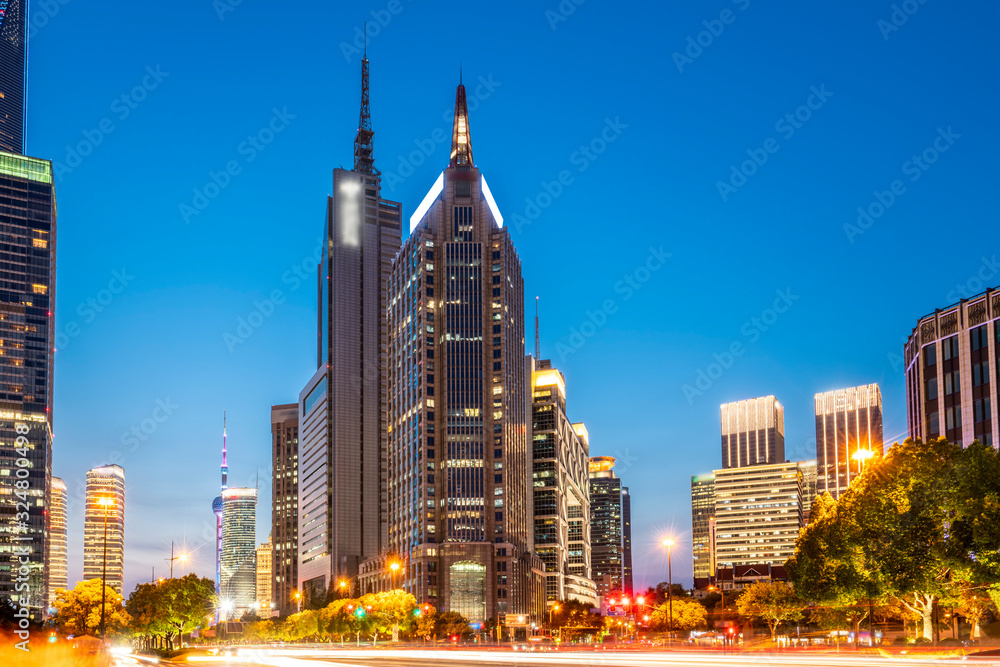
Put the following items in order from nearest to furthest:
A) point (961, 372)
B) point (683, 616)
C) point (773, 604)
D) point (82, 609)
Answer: point (961, 372)
point (773, 604)
point (82, 609)
point (683, 616)

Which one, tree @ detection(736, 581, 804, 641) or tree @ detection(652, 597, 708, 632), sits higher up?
tree @ detection(736, 581, 804, 641)

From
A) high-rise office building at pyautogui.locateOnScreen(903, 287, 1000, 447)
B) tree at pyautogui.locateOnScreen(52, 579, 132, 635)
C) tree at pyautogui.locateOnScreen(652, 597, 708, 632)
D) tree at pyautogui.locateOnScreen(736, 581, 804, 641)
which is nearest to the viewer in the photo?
tree at pyautogui.locateOnScreen(736, 581, 804, 641)

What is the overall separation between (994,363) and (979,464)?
42700 mm

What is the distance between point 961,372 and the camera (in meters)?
96.2

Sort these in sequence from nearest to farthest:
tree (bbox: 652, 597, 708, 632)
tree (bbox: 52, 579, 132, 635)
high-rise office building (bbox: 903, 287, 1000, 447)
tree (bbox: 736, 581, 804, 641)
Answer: tree (bbox: 736, 581, 804, 641)
high-rise office building (bbox: 903, 287, 1000, 447)
tree (bbox: 52, 579, 132, 635)
tree (bbox: 652, 597, 708, 632)

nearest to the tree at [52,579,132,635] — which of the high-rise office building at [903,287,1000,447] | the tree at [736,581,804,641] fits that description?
the tree at [736,581,804,641]

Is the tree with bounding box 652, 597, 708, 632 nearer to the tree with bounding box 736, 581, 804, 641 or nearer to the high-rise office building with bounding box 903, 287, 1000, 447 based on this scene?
the tree with bounding box 736, 581, 804, 641

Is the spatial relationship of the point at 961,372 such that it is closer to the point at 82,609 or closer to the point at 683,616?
the point at 683,616

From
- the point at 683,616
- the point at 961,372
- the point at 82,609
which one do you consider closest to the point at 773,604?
the point at 961,372

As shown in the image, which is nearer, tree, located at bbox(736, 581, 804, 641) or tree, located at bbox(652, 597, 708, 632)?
tree, located at bbox(736, 581, 804, 641)

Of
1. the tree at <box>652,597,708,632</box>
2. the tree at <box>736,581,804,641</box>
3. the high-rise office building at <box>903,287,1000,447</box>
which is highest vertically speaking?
the high-rise office building at <box>903,287,1000,447</box>

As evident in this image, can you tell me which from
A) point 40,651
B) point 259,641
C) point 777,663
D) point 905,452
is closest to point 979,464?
point 905,452

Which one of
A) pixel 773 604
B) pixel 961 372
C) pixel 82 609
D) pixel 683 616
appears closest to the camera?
pixel 961 372

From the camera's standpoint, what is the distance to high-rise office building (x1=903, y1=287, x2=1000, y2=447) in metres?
92.6
